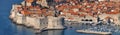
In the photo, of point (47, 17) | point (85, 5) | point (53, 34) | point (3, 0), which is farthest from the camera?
point (3, 0)

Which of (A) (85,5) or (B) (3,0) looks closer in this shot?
(A) (85,5)

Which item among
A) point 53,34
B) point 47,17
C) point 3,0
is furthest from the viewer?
point 3,0

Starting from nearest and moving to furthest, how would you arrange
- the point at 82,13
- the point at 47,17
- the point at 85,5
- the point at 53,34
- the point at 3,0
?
the point at 53,34 < the point at 47,17 < the point at 82,13 < the point at 85,5 < the point at 3,0

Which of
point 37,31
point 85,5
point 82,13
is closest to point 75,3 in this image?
point 85,5

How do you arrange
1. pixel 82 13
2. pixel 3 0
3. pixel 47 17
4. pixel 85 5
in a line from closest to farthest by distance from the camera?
pixel 47 17 < pixel 82 13 < pixel 85 5 < pixel 3 0

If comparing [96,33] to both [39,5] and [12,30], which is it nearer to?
[12,30]

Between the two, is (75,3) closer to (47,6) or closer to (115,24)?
(47,6)

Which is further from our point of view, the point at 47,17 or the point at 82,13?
the point at 82,13

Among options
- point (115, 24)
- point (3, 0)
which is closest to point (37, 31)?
point (115, 24)
